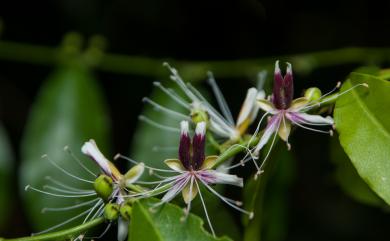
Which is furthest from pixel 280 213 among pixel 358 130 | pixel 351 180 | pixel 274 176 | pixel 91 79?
pixel 91 79

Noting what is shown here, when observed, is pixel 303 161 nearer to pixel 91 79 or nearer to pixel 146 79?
pixel 146 79

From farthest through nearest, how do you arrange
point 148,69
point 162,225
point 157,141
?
point 148,69, point 157,141, point 162,225

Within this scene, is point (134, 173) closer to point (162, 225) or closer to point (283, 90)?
point (162, 225)

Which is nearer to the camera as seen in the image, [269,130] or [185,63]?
[269,130]

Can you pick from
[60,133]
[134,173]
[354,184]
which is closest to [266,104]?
[134,173]

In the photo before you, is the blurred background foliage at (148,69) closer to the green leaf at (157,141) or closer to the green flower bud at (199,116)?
the green leaf at (157,141)

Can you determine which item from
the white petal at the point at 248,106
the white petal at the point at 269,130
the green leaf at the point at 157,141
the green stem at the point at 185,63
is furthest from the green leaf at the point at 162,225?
the green stem at the point at 185,63
